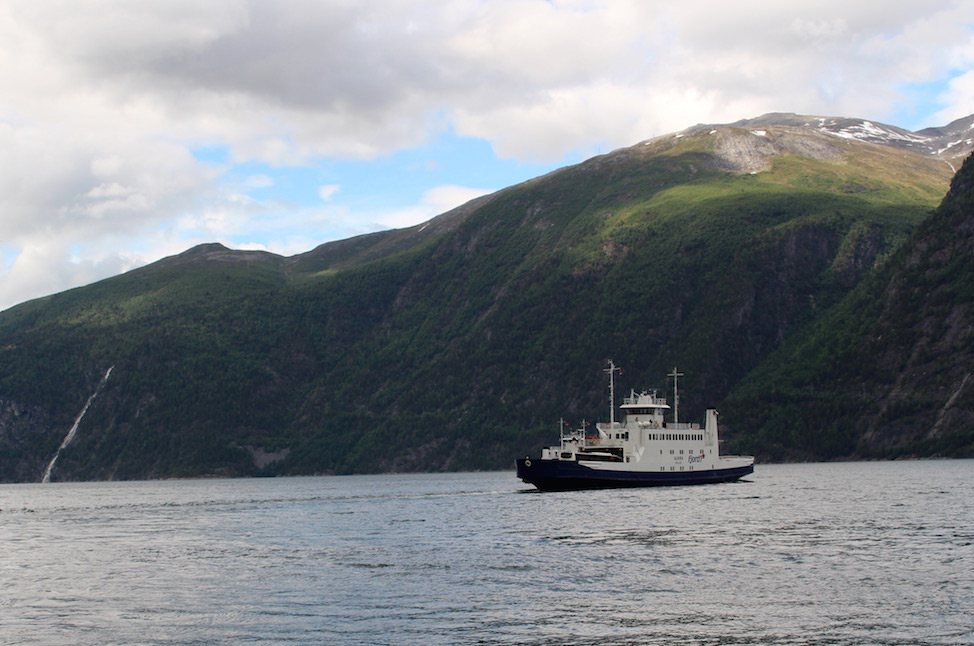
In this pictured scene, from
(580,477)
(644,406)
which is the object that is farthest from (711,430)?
(580,477)

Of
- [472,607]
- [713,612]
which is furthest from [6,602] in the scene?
[713,612]

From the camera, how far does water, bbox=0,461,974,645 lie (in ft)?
172

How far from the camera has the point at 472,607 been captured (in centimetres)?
5803

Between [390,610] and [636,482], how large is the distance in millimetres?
99942

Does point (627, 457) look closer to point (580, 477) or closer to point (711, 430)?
point (580, 477)

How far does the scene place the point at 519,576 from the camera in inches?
2699

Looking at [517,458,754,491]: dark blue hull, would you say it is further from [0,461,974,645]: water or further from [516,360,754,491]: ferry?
[0,461,974,645]: water

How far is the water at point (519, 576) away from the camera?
5228cm

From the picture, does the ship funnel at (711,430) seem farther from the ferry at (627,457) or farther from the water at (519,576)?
the water at (519,576)

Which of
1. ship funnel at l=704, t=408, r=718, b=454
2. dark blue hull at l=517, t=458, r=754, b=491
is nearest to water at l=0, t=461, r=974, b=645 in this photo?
dark blue hull at l=517, t=458, r=754, b=491

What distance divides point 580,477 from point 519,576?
8073 cm

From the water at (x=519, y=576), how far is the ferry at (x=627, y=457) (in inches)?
907

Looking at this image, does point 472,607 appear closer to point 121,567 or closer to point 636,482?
point 121,567

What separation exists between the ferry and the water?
23038 millimetres
